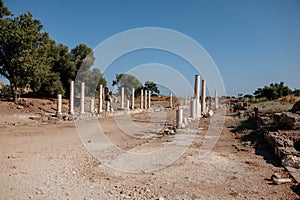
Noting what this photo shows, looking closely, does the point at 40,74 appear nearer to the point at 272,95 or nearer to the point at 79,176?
the point at 79,176

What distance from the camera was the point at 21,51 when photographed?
2214cm

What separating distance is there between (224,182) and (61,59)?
3190cm

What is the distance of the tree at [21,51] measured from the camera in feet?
70.8

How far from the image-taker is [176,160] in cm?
714

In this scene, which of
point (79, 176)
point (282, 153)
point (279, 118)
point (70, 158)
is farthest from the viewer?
point (279, 118)

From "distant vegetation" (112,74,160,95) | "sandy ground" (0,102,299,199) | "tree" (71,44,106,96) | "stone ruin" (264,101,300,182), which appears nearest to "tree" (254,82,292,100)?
"distant vegetation" (112,74,160,95)

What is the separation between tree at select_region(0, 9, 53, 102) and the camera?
70.8 feet

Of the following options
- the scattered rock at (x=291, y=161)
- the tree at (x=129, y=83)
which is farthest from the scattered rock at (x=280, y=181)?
the tree at (x=129, y=83)

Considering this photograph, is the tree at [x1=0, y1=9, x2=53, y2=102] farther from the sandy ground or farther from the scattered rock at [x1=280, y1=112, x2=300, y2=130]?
the scattered rock at [x1=280, y1=112, x2=300, y2=130]

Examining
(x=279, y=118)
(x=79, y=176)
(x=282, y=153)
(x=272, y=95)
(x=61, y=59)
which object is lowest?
(x=79, y=176)

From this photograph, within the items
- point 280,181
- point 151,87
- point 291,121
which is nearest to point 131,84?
point 151,87

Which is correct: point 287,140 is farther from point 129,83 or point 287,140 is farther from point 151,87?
point 151,87

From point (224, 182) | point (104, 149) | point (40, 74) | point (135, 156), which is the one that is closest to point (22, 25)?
point (40, 74)

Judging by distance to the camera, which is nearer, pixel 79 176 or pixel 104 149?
pixel 79 176
